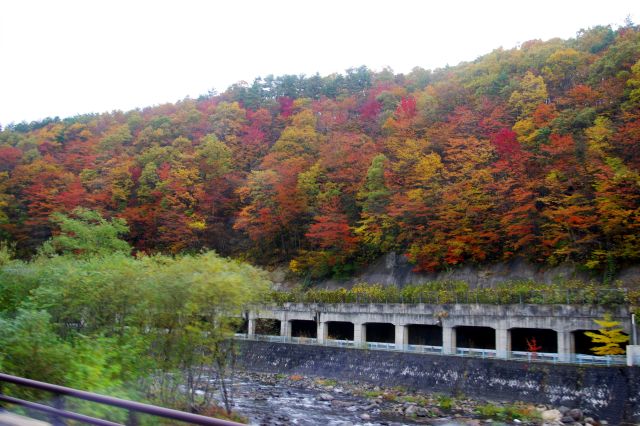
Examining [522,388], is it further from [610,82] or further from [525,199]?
[610,82]

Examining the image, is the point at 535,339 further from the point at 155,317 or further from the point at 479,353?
the point at 155,317

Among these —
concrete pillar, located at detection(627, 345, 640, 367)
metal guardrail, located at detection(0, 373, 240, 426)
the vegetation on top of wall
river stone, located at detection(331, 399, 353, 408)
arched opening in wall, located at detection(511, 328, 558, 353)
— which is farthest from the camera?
arched opening in wall, located at detection(511, 328, 558, 353)

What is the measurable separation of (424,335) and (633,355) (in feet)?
49.9

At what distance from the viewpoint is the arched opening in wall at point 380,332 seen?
37.6m

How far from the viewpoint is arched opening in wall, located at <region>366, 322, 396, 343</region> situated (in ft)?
123

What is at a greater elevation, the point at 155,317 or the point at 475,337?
the point at 155,317

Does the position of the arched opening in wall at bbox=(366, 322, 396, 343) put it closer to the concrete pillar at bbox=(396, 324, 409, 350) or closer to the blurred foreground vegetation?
the concrete pillar at bbox=(396, 324, 409, 350)

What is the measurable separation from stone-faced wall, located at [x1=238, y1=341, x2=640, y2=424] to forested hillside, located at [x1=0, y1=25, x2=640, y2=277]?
977 centimetres

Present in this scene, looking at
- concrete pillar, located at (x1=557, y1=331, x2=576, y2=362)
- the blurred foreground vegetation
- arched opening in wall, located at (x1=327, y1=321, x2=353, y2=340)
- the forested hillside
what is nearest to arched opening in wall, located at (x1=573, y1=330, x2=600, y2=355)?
concrete pillar, located at (x1=557, y1=331, x2=576, y2=362)

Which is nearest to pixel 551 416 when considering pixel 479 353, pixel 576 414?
pixel 576 414

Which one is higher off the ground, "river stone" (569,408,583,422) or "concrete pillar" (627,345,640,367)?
"concrete pillar" (627,345,640,367)

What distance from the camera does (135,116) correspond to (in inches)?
3123

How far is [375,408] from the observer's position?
77.6 ft

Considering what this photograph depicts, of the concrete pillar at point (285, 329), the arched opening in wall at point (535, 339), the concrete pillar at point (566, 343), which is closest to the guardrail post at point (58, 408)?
the concrete pillar at point (566, 343)
